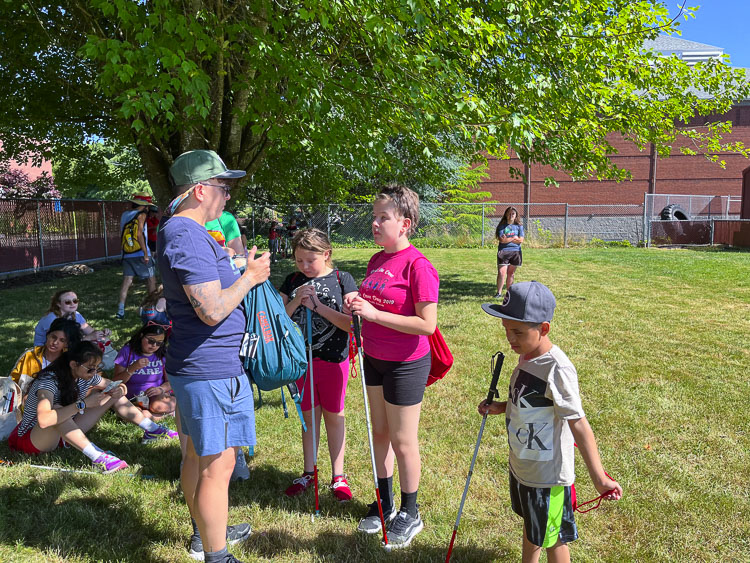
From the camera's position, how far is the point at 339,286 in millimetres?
3514

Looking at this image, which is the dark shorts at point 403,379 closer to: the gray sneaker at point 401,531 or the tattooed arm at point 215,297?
the gray sneaker at point 401,531

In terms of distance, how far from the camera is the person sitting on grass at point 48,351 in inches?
172

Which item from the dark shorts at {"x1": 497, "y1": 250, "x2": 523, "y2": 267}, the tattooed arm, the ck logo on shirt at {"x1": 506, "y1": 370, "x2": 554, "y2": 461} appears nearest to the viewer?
the tattooed arm

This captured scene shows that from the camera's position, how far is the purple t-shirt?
16.4ft

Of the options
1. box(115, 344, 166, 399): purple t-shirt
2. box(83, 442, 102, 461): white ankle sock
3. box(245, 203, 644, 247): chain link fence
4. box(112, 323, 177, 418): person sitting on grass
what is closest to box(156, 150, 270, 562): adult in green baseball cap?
box(83, 442, 102, 461): white ankle sock

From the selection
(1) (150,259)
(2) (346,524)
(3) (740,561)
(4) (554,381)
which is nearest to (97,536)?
(2) (346,524)

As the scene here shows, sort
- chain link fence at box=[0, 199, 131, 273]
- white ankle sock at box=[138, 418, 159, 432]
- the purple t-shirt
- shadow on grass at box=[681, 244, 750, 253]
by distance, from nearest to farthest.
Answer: white ankle sock at box=[138, 418, 159, 432] → the purple t-shirt → chain link fence at box=[0, 199, 131, 273] → shadow on grass at box=[681, 244, 750, 253]

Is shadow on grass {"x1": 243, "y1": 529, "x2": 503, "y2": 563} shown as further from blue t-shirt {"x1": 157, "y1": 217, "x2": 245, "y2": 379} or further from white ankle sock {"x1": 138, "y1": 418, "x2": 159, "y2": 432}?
white ankle sock {"x1": 138, "y1": 418, "x2": 159, "y2": 432}

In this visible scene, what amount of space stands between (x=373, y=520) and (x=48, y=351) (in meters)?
3.03

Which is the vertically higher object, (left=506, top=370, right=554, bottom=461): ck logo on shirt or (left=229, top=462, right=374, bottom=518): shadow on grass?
(left=506, top=370, right=554, bottom=461): ck logo on shirt

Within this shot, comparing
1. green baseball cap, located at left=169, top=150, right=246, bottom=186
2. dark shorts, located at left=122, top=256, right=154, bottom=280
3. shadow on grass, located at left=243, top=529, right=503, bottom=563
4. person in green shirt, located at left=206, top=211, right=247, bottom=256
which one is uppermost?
green baseball cap, located at left=169, top=150, right=246, bottom=186

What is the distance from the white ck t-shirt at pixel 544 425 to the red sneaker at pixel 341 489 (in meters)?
1.45

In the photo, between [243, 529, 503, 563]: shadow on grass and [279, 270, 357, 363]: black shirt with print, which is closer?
[243, 529, 503, 563]: shadow on grass

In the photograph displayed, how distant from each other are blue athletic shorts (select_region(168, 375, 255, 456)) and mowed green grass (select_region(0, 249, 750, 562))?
93cm
